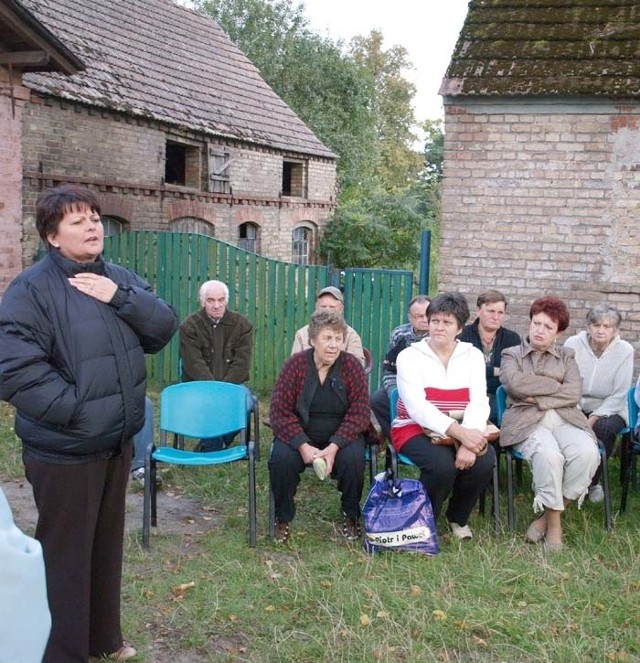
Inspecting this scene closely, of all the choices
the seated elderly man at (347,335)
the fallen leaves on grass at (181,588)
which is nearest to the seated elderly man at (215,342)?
the seated elderly man at (347,335)

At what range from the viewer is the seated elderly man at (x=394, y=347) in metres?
7.00

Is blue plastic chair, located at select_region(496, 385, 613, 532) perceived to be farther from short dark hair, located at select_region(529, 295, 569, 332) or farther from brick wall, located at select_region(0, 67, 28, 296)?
brick wall, located at select_region(0, 67, 28, 296)

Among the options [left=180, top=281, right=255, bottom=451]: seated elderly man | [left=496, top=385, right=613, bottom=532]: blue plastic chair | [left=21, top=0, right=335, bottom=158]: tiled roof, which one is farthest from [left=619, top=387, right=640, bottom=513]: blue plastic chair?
[left=21, top=0, right=335, bottom=158]: tiled roof

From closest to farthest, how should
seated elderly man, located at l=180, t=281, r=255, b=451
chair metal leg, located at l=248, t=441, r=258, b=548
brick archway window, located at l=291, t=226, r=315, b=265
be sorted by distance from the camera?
chair metal leg, located at l=248, t=441, r=258, b=548 < seated elderly man, located at l=180, t=281, r=255, b=451 < brick archway window, located at l=291, t=226, r=315, b=265

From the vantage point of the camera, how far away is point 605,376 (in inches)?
260

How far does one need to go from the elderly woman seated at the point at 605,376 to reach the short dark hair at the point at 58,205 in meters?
4.28

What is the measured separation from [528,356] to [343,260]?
18.2m

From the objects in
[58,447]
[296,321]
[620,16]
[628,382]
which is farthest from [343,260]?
[58,447]

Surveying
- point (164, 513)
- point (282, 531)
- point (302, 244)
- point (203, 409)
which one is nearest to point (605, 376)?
point (282, 531)

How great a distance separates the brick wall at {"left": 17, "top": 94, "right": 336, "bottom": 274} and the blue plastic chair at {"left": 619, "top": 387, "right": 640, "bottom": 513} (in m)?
8.63

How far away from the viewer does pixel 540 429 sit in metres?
5.70

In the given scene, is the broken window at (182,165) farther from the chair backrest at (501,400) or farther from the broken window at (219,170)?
the chair backrest at (501,400)

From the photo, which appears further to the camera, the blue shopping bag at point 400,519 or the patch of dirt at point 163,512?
the patch of dirt at point 163,512

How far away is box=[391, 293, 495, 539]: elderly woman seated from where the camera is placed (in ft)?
17.9
